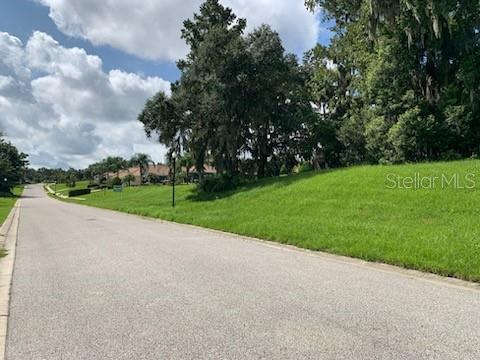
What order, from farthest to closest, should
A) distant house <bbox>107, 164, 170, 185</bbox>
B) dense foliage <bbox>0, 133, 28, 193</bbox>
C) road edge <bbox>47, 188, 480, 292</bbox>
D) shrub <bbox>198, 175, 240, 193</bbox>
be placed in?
distant house <bbox>107, 164, 170, 185</bbox>
dense foliage <bbox>0, 133, 28, 193</bbox>
shrub <bbox>198, 175, 240, 193</bbox>
road edge <bbox>47, 188, 480, 292</bbox>

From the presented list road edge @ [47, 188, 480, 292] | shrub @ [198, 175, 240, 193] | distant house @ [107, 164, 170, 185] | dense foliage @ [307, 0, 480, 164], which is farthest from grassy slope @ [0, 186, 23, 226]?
distant house @ [107, 164, 170, 185]

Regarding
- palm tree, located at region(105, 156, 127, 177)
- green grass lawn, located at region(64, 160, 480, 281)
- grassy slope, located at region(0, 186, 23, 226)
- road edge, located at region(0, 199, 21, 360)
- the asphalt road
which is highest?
palm tree, located at region(105, 156, 127, 177)

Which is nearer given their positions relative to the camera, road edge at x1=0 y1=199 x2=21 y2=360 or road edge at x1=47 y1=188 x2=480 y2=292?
road edge at x1=0 y1=199 x2=21 y2=360

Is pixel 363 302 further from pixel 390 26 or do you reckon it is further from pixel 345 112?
pixel 345 112

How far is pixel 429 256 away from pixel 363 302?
3.09 m

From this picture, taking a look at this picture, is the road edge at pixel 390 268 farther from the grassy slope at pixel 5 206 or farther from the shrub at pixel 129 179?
the shrub at pixel 129 179

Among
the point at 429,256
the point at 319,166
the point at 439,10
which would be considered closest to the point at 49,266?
the point at 429,256

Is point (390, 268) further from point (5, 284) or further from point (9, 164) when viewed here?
point (9, 164)

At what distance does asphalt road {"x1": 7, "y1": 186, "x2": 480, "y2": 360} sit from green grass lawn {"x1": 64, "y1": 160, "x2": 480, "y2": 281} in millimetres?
1039

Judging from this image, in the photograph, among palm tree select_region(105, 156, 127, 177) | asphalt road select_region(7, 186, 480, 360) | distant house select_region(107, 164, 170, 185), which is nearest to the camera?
asphalt road select_region(7, 186, 480, 360)

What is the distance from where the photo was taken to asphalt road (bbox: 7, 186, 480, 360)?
4219mm

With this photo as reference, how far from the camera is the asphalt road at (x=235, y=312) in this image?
13.8 feet

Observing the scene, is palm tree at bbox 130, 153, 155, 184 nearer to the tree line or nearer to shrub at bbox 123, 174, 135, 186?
shrub at bbox 123, 174, 135, 186

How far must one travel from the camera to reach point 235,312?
5.39 metres
